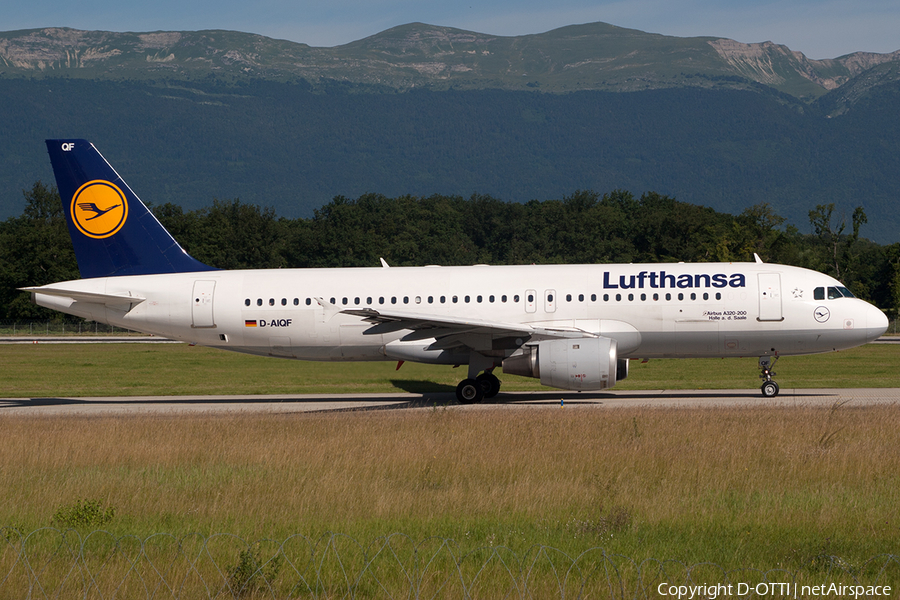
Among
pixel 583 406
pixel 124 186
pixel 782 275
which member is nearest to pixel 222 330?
pixel 124 186

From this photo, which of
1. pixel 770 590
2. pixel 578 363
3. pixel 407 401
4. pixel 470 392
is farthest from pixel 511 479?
pixel 407 401

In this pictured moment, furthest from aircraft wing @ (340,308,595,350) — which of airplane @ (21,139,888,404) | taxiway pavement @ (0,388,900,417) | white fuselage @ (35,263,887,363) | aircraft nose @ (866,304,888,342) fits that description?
aircraft nose @ (866,304,888,342)

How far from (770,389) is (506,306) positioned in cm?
851

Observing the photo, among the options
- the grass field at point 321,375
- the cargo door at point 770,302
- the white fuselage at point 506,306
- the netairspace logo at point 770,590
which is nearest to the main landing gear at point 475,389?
the white fuselage at point 506,306

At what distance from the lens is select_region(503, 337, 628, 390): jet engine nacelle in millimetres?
25391

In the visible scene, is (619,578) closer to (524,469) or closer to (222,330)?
(524,469)

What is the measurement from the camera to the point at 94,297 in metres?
28.9

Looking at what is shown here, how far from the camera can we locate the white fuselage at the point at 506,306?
27.4 m

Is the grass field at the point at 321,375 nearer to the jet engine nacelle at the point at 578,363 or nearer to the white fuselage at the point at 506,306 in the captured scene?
the white fuselage at the point at 506,306

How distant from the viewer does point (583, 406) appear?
2606cm

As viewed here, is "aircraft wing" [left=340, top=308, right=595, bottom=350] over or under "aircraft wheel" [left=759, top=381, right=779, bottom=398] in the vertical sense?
over

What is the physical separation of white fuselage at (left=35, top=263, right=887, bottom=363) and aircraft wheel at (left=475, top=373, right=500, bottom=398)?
1.11 meters

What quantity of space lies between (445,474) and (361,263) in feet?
347

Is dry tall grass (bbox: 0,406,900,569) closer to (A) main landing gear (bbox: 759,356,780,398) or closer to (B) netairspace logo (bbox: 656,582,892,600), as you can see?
(B) netairspace logo (bbox: 656,582,892,600)
